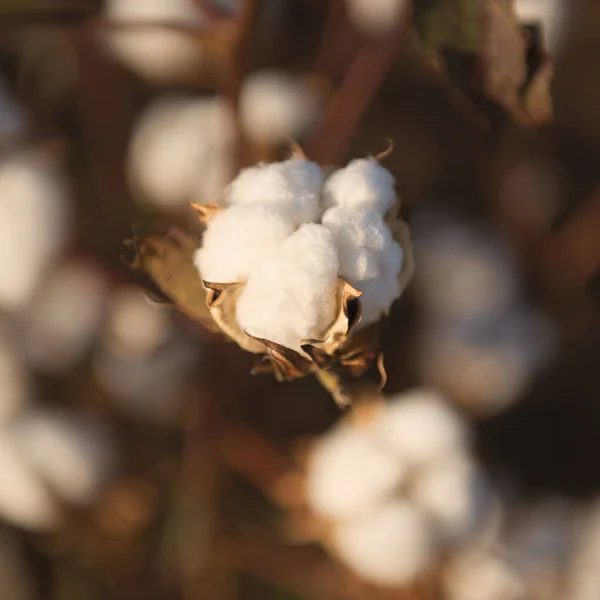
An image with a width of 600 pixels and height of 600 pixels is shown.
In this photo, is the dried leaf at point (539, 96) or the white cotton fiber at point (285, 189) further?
the dried leaf at point (539, 96)

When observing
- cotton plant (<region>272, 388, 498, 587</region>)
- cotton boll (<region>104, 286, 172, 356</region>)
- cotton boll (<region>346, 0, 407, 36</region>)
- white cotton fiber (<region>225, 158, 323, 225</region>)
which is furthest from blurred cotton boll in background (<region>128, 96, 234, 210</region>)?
white cotton fiber (<region>225, 158, 323, 225</region>)

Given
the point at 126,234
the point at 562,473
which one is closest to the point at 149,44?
the point at 126,234

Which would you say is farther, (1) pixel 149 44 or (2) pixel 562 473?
(2) pixel 562 473

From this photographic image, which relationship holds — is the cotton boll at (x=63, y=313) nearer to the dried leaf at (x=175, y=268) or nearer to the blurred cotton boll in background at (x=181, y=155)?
the blurred cotton boll in background at (x=181, y=155)

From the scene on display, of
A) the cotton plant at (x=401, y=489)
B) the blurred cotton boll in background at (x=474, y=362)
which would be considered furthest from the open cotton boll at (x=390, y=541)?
the blurred cotton boll in background at (x=474, y=362)

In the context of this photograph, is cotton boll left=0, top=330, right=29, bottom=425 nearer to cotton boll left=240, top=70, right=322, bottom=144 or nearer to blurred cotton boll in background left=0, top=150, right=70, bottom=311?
blurred cotton boll in background left=0, top=150, right=70, bottom=311

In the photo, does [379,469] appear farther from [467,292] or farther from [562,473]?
[562,473]
